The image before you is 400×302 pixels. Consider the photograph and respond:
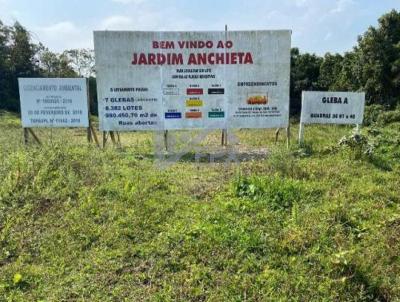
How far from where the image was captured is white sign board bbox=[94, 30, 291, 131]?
343 inches

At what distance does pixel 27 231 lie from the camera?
4.77 meters

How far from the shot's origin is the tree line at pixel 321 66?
22484mm

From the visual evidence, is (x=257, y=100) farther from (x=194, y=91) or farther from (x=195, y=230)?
(x=195, y=230)

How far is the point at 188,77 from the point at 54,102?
297 centimetres

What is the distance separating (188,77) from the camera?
878cm

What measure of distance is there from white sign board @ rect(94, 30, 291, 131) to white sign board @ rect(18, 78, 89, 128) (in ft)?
1.58

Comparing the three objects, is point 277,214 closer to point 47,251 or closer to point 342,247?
point 342,247

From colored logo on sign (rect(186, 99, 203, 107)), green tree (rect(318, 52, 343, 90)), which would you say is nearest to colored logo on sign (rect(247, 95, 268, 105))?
colored logo on sign (rect(186, 99, 203, 107))

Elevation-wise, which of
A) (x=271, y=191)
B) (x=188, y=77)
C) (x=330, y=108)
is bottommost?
(x=271, y=191)

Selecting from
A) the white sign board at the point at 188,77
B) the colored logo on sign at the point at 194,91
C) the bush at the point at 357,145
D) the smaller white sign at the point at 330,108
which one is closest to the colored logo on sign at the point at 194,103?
the white sign board at the point at 188,77

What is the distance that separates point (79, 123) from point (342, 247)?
6486 mm

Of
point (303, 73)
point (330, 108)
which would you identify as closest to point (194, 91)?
point (330, 108)

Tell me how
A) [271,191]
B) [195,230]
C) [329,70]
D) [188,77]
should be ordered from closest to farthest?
[195,230]
[271,191]
[188,77]
[329,70]

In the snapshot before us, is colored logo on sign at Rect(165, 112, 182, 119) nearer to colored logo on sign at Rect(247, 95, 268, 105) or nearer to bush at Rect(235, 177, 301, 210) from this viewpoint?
colored logo on sign at Rect(247, 95, 268, 105)
